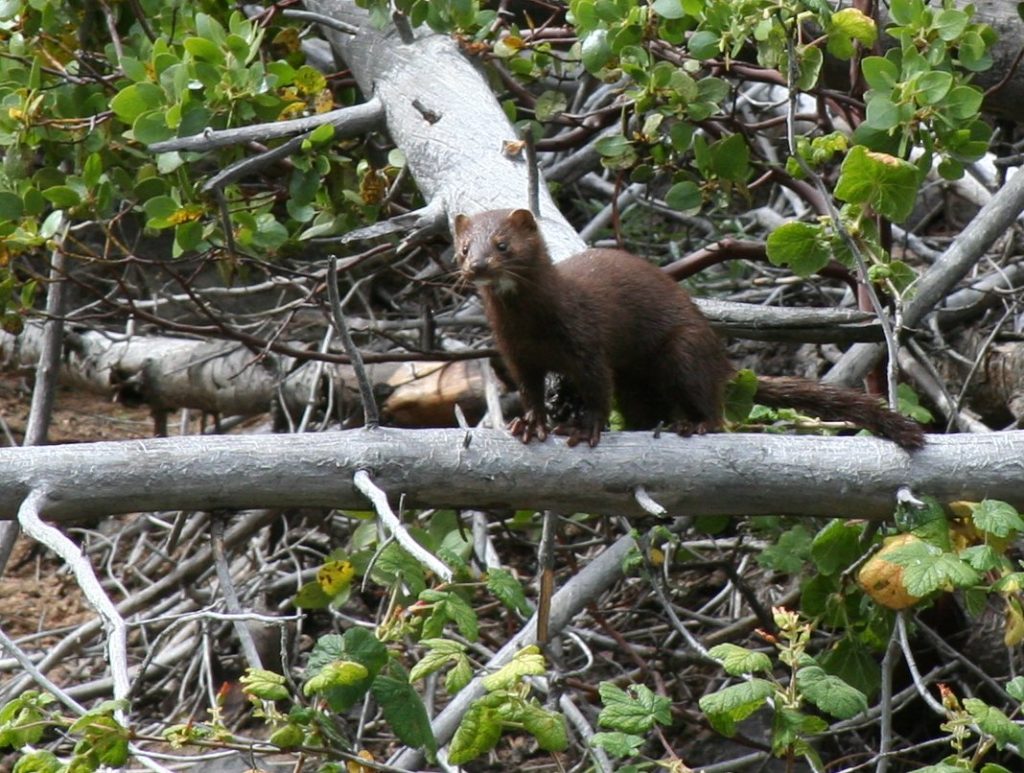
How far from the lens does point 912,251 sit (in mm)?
5762

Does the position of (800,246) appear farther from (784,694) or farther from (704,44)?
(784,694)

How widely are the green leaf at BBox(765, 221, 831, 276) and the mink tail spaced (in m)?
0.36

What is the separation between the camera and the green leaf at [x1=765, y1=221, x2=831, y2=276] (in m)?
3.83

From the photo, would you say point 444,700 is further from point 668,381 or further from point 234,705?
point 668,381

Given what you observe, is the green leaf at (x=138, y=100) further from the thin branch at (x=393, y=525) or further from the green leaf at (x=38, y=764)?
the green leaf at (x=38, y=764)

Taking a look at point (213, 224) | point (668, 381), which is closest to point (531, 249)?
point (668, 381)

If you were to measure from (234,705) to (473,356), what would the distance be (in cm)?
181

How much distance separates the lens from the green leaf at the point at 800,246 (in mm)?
3826

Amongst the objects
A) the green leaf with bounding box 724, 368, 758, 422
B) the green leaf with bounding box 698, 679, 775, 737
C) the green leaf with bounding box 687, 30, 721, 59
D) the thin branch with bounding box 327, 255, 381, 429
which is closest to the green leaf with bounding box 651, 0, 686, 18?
the green leaf with bounding box 687, 30, 721, 59

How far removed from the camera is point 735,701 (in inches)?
119

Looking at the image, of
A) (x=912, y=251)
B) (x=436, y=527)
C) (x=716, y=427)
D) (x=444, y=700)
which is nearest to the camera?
(x=716, y=427)

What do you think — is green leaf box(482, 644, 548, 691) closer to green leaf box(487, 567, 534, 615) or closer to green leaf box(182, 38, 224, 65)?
green leaf box(487, 567, 534, 615)

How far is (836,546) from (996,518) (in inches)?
27.0

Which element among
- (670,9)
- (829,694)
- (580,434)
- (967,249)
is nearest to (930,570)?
(829,694)
